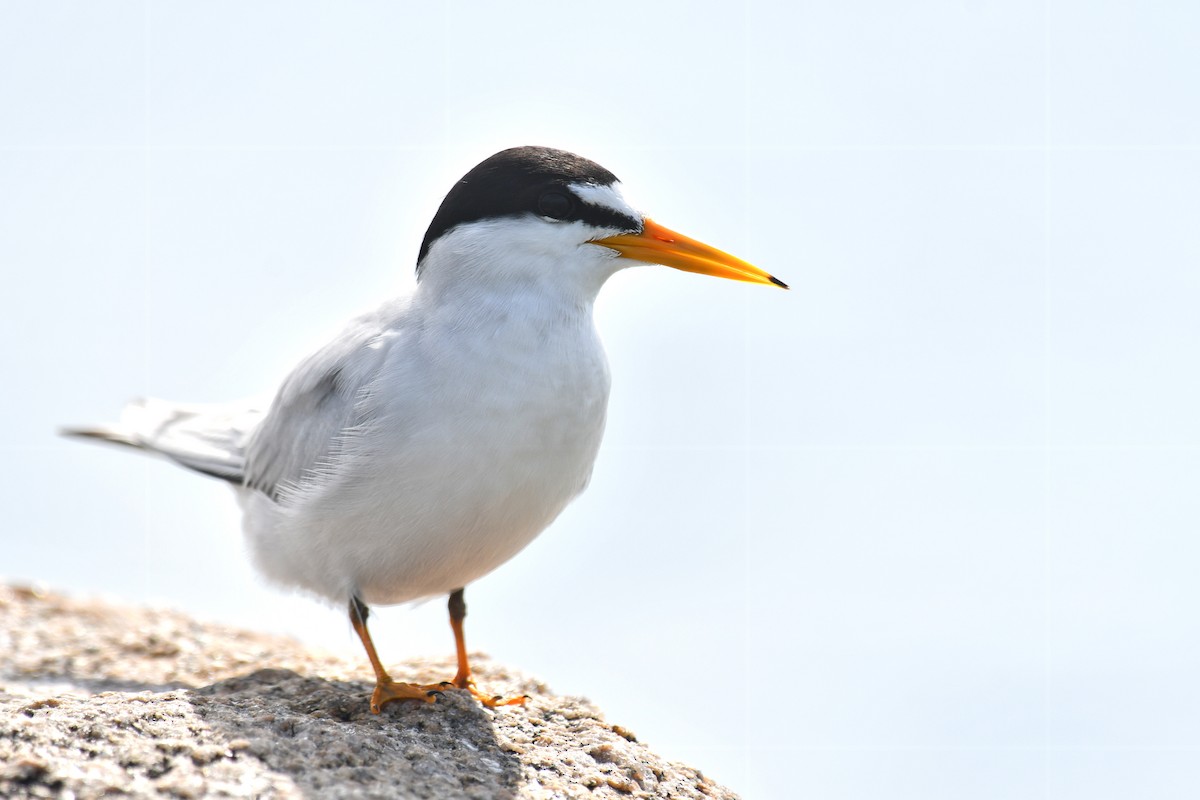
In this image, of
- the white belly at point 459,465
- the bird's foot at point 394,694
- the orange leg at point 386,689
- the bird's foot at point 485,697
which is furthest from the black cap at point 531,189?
the bird's foot at point 485,697

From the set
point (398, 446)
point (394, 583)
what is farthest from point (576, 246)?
point (394, 583)

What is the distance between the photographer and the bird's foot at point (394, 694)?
5.20 metres

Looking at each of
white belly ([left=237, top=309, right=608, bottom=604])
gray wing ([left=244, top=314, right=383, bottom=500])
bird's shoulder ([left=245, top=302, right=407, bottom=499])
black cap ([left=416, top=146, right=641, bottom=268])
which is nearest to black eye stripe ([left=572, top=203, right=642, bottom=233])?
black cap ([left=416, top=146, right=641, bottom=268])

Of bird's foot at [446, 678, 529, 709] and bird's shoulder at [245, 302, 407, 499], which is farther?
bird's foot at [446, 678, 529, 709]

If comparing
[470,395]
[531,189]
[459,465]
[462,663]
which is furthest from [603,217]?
[462,663]

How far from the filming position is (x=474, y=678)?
6.07m

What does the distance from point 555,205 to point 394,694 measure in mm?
2138

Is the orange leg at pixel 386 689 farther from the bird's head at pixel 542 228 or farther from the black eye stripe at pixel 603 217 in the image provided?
the black eye stripe at pixel 603 217

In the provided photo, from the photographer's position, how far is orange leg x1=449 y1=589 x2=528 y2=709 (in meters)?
5.56

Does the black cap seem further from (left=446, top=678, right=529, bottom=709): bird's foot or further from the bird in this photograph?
(left=446, top=678, right=529, bottom=709): bird's foot

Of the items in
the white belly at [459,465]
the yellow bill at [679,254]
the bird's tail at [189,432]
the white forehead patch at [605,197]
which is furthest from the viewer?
the bird's tail at [189,432]

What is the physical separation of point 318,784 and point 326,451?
5.71 feet

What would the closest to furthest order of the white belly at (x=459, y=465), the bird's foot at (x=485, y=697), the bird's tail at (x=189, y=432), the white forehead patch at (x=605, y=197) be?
the white belly at (x=459, y=465)
the white forehead patch at (x=605, y=197)
the bird's foot at (x=485, y=697)
the bird's tail at (x=189, y=432)

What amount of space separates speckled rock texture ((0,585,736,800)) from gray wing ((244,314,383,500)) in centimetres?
99
